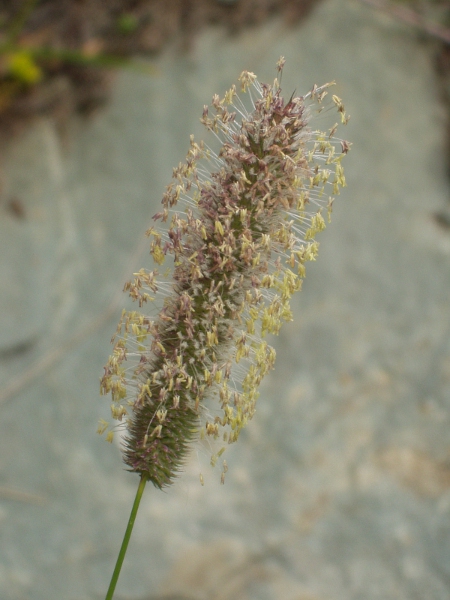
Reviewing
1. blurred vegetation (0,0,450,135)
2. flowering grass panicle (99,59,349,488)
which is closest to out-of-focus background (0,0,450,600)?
blurred vegetation (0,0,450,135)

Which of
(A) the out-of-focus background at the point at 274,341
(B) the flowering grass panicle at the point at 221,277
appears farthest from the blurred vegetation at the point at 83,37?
(B) the flowering grass panicle at the point at 221,277

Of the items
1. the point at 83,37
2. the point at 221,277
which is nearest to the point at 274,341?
the point at 83,37

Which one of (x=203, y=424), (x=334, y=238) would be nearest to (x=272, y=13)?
(x=334, y=238)

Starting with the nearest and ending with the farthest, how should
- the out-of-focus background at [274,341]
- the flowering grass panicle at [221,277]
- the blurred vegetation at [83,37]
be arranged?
1. the flowering grass panicle at [221,277]
2. the out-of-focus background at [274,341]
3. the blurred vegetation at [83,37]

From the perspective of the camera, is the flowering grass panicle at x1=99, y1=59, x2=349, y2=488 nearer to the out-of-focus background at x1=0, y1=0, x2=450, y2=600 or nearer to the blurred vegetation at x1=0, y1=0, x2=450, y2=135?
the out-of-focus background at x1=0, y1=0, x2=450, y2=600

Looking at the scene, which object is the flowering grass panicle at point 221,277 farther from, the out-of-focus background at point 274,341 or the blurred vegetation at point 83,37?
the blurred vegetation at point 83,37

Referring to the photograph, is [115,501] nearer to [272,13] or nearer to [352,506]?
[352,506]

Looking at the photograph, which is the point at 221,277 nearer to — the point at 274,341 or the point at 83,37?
the point at 274,341
